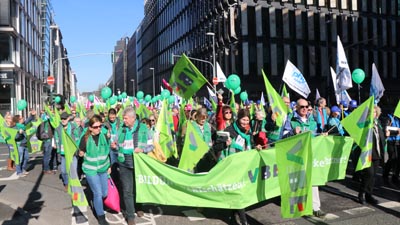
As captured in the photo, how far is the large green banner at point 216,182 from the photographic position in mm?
5805

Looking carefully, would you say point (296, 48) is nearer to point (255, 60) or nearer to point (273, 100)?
point (255, 60)

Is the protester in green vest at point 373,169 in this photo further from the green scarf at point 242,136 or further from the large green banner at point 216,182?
the green scarf at point 242,136

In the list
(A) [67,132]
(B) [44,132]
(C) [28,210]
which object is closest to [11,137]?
(B) [44,132]

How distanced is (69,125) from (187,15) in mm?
53966

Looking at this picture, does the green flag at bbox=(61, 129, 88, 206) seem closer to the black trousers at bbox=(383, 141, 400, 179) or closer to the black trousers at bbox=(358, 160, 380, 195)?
the black trousers at bbox=(358, 160, 380, 195)

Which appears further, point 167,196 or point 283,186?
point 167,196

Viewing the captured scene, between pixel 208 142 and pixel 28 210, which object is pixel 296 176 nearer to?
pixel 208 142

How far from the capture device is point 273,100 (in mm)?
7820

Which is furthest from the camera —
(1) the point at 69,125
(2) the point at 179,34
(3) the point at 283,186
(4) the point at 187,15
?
(2) the point at 179,34

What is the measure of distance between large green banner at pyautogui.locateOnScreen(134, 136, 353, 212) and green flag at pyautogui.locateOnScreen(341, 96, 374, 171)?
1.52m

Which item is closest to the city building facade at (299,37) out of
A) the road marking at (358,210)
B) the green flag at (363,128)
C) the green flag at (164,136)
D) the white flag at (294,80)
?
the white flag at (294,80)

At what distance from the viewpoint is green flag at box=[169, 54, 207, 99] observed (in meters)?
8.28

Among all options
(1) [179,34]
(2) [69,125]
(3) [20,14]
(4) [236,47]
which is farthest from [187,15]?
(2) [69,125]

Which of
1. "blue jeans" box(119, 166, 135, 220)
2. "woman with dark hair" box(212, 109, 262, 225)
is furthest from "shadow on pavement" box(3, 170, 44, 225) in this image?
"woman with dark hair" box(212, 109, 262, 225)
